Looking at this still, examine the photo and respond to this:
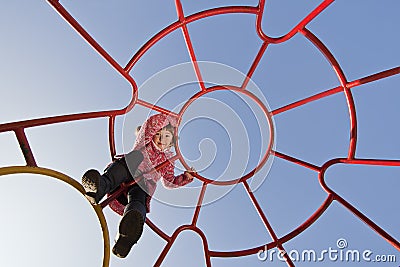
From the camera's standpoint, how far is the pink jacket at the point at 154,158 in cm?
342

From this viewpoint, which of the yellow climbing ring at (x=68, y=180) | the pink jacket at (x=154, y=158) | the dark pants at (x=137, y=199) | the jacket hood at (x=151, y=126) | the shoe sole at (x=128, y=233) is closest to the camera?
the yellow climbing ring at (x=68, y=180)

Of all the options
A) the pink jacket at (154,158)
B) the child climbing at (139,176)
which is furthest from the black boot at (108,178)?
the pink jacket at (154,158)

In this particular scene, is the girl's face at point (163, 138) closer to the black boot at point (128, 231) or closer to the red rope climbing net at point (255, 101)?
the red rope climbing net at point (255, 101)

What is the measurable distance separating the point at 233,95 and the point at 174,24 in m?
0.73

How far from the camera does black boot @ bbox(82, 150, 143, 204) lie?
100 inches

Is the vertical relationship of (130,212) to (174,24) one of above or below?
below

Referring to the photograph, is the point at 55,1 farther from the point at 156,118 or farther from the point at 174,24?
the point at 156,118

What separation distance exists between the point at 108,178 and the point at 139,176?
1.05ft

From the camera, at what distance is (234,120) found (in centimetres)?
368

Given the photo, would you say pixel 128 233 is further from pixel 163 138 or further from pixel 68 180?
pixel 163 138

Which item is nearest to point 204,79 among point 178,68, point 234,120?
point 178,68

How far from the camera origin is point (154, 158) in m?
3.54

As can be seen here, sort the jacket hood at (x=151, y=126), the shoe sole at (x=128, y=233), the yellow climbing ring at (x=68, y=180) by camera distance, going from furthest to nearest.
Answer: the jacket hood at (x=151, y=126) < the shoe sole at (x=128, y=233) < the yellow climbing ring at (x=68, y=180)

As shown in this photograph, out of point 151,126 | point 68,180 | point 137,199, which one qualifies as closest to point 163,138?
point 151,126
